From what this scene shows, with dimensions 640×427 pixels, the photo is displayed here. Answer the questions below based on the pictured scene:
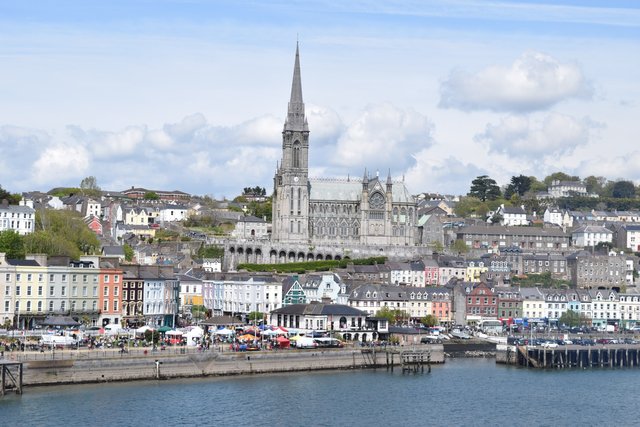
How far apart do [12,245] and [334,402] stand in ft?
153

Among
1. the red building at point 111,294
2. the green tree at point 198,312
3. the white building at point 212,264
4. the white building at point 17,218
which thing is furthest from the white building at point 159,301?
the white building at point 17,218

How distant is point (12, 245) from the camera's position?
339ft

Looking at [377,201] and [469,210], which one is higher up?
[469,210]

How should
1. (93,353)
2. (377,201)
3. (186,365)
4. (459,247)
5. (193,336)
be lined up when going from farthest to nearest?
(377,201) < (459,247) < (193,336) < (186,365) < (93,353)

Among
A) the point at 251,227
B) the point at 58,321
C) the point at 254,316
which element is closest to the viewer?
the point at 58,321

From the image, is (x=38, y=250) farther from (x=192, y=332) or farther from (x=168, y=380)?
(x=168, y=380)

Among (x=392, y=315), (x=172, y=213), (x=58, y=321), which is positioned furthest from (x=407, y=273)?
(x=172, y=213)

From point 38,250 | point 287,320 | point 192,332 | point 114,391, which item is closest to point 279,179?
point 38,250

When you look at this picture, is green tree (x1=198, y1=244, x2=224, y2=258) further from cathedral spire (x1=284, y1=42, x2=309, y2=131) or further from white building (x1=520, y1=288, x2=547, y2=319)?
white building (x1=520, y1=288, x2=547, y2=319)

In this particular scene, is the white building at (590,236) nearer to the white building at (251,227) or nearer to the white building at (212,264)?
the white building at (251,227)

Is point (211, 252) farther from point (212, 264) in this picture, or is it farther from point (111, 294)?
point (111, 294)

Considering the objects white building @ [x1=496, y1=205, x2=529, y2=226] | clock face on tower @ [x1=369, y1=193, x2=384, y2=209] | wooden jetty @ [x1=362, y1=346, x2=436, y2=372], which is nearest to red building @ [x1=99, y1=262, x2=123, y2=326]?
wooden jetty @ [x1=362, y1=346, x2=436, y2=372]

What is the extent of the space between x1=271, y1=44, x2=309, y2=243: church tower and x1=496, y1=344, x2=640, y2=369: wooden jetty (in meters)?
54.4

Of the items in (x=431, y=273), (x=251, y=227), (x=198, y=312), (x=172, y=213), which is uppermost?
(x=172, y=213)
